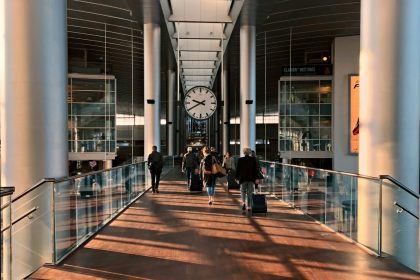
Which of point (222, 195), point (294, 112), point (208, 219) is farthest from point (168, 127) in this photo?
point (208, 219)

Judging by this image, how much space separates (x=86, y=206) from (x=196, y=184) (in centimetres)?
725

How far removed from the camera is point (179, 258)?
6.29 metres

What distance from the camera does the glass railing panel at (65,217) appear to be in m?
6.09

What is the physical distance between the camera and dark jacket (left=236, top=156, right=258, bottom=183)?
10.1m

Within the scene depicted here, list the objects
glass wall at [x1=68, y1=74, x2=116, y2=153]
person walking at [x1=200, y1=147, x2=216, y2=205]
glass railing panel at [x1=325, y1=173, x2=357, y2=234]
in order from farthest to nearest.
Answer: glass wall at [x1=68, y1=74, x2=116, y2=153], person walking at [x1=200, y1=147, x2=216, y2=205], glass railing panel at [x1=325, y1=173, x2=357, y2=234]

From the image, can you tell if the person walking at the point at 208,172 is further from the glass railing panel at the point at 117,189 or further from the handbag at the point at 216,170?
the glass railing panel at the point at 117,189

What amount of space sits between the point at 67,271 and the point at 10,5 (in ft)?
13.0

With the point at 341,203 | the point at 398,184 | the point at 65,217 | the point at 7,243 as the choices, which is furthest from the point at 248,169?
the point at 7,243

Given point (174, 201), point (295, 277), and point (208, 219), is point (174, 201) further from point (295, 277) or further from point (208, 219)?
point (295, 277)

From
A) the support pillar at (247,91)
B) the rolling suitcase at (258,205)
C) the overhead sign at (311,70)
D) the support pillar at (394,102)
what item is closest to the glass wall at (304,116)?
the overhead sign at (311,70)

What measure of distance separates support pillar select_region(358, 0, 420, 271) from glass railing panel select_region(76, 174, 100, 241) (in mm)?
4272

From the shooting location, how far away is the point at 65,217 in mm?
6457

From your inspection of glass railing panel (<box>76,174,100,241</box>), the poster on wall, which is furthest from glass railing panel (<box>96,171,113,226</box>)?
the poster on wall

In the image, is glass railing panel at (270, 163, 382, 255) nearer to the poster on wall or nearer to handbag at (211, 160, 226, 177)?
handbag at (211, 160, 226, 177)
